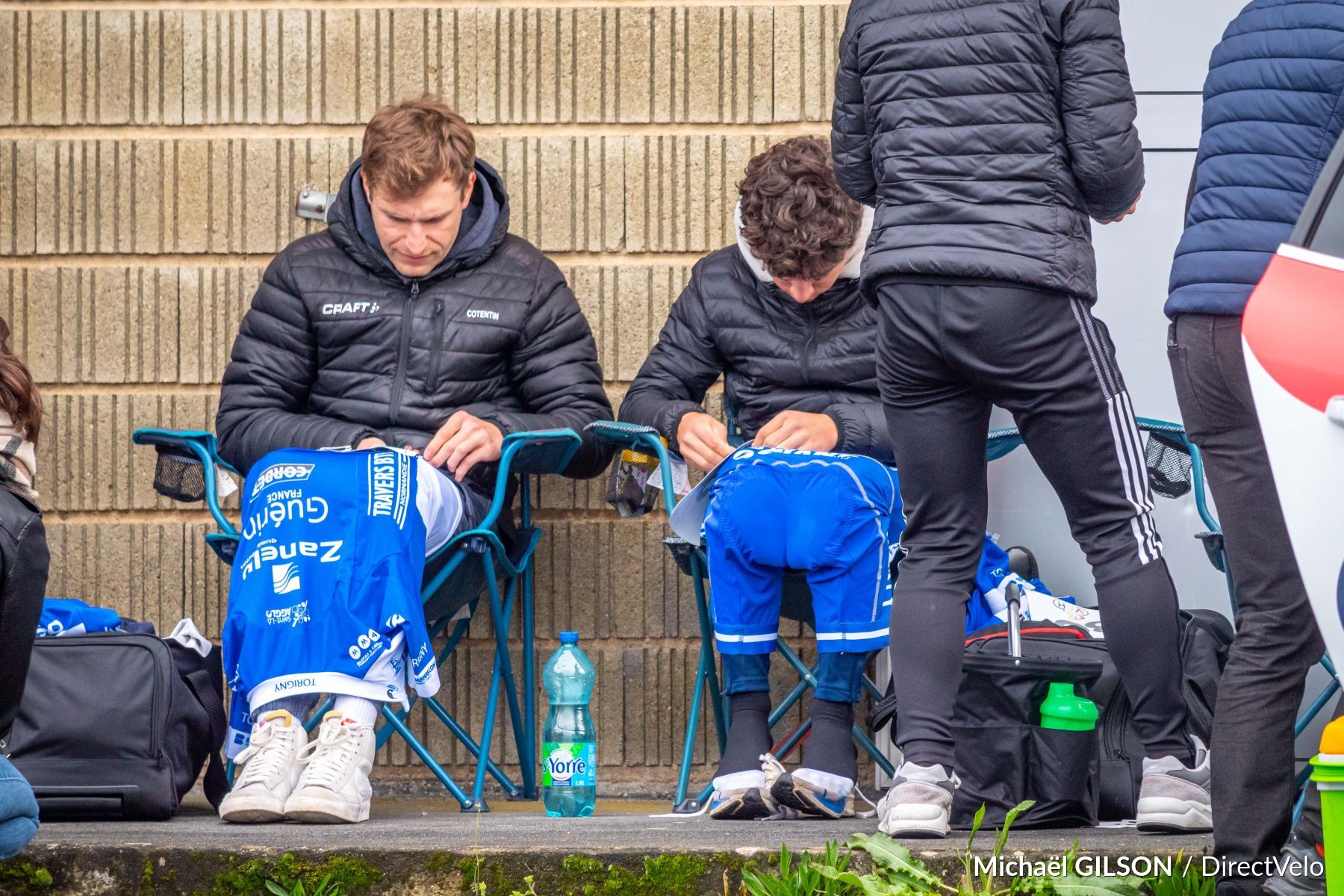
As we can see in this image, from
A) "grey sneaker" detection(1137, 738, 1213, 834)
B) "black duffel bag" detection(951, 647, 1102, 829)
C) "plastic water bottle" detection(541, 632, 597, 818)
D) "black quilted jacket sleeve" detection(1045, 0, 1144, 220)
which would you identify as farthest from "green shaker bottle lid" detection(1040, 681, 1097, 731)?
"plastic water bottle" detection(541, 632, 597, 818)

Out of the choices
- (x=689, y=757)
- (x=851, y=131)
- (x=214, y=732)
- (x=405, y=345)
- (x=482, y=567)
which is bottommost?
(x=689, y=757)

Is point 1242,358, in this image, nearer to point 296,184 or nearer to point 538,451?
point 538,451

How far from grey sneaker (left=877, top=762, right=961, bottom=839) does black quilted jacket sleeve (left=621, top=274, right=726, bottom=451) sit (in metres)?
1.34

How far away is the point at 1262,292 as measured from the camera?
2035mm

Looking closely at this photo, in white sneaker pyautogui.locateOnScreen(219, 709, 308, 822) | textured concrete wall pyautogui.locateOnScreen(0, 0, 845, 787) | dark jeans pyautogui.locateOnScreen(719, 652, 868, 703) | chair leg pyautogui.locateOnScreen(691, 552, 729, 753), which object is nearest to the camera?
white sneaker pyautogui.locateOnScreen(219, 709, 308, 822)

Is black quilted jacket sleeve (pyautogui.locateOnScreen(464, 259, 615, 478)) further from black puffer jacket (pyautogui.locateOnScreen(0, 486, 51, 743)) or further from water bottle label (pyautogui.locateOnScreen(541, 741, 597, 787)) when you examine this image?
black puffer jacket (pyautogui.locateOnScreen(0, 486, 51, 743))

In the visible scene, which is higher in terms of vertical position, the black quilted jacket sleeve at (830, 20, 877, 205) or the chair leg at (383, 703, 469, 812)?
the black quilted jacket sleeve at (830, 20, 877, 205)

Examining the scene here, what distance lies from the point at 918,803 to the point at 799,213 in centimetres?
146

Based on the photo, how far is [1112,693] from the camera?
10.3ft

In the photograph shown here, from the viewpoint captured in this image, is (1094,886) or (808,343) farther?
(808,343)

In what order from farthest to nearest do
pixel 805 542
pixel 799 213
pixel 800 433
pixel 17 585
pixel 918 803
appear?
pixel 799 213 < pixel 800 433 < pixel 805 542 < pixel 918 803 < pixel 17 585

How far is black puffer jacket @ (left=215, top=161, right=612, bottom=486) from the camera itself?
3791 mm

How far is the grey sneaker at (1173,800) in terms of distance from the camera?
263cm

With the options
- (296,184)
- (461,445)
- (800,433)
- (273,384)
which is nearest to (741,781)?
(800,433)
